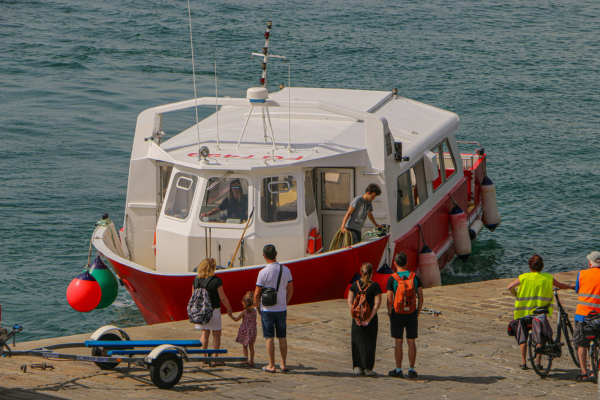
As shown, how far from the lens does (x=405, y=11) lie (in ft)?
145

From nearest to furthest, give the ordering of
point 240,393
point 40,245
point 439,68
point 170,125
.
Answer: point 240,393 → point 40,245 → point 170,125 → point 439,68

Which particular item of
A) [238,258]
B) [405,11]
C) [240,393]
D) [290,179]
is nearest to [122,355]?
[240,393]

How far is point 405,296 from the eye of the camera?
27.4 feet

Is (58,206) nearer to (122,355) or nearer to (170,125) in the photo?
(170,125)

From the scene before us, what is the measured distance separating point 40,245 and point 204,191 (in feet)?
28.7

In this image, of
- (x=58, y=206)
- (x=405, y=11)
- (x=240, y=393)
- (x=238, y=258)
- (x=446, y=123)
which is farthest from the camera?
(x=405, y=11)

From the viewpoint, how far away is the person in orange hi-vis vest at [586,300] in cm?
843

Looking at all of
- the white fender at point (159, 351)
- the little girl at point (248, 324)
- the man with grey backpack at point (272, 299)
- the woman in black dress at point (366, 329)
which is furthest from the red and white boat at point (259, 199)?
the white fender at point (159, 351)

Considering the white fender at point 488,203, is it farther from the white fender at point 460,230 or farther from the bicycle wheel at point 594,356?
the bicycle wheel at point 594,356

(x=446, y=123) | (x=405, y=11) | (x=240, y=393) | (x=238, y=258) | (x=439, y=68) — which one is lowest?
(x=240, y=393)

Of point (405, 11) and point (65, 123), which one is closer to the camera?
point (65, 123)

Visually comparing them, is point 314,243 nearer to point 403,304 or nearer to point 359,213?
point 359,213

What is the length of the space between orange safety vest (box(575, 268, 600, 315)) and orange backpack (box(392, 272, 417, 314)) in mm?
1849

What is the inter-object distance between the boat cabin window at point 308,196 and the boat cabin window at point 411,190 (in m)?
1.68
